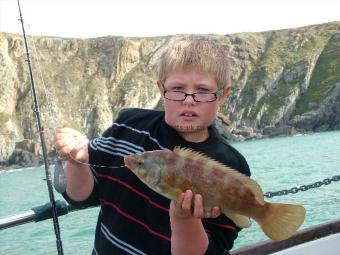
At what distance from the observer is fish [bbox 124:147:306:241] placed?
2.02 m

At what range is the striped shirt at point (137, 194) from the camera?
2436mm

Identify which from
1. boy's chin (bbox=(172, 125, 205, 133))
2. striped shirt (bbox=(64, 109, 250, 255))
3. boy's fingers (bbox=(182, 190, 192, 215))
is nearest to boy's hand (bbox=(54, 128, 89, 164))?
striped shirt (bbox=(64, 109, 250, 255))

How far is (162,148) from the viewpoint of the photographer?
2.54m

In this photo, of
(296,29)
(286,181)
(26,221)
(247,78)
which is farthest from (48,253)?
(296,29)

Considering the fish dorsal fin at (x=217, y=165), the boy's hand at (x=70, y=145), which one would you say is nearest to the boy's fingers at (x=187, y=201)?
the fish dorsal fin at (x=217, y=165)

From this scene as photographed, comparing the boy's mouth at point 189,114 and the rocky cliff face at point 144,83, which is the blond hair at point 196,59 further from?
the rocky cliff face at point 144,83

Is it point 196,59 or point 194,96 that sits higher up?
point 196,59

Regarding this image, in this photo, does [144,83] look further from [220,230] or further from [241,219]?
[241,219]

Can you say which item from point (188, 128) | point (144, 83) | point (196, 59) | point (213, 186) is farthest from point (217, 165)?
point (144, 83)

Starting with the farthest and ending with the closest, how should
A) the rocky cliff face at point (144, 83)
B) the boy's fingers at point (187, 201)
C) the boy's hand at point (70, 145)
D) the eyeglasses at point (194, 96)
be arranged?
the rocky cliff face at point (144, 83) < the eyeglasses at point (194, 96) < the boy's hand at point (70, 145) < the boy's fingers at point (187, 201)

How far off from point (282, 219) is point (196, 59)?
2.84 ft

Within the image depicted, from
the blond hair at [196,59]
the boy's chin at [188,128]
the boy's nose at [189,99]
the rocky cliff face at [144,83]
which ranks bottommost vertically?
the rocky cliff face at [144,83]

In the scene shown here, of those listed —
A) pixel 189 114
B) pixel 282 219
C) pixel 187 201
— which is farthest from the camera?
pixel 189 114

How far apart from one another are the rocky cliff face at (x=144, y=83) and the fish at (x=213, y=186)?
12478 centimetres
